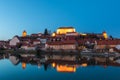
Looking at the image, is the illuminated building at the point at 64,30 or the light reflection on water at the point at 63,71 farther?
the illuminated building at the point at 64,30

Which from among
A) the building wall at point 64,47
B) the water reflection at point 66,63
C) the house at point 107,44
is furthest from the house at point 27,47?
the water reflection at point 66,63

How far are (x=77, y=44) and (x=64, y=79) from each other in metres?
27.3

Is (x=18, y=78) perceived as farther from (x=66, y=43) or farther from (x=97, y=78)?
(x=66, y=43)

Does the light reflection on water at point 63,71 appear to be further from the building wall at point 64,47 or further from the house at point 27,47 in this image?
the house at point 27,47

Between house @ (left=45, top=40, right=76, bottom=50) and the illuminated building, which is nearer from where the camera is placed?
house @ (left=45, top=40, right=76, bottom=50)

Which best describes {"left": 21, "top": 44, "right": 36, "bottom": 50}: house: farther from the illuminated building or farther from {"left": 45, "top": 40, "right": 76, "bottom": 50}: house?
the illuminated building

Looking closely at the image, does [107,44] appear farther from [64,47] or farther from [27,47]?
[27,47]

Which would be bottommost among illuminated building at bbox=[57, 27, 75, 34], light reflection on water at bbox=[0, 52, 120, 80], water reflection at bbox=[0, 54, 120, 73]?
Result: light reflection on water at bbox=[0, 52, 120, 80]

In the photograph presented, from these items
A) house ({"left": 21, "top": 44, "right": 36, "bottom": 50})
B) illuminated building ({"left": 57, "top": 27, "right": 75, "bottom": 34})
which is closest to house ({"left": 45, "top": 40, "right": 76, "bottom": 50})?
house ({"left": 21, "top": 44, "right": 36, "bottom": 50})

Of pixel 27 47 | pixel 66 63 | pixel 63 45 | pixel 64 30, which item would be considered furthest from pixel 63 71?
pixel 64 30

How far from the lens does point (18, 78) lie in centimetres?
1459

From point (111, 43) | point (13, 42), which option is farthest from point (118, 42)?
point (13, 42)

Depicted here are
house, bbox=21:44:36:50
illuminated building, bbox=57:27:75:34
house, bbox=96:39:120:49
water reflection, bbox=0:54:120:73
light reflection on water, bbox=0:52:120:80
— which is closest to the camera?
light reflection on water, bbox=0:52:120:80

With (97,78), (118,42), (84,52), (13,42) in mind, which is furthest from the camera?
(13,42)
